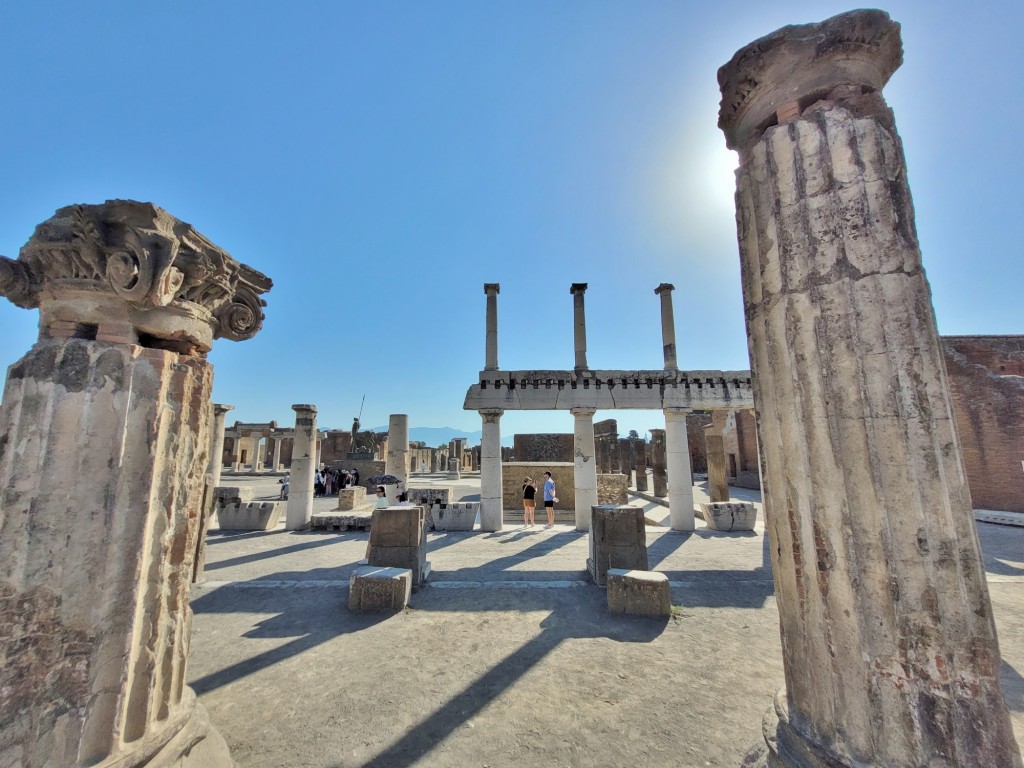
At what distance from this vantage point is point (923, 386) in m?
1.77

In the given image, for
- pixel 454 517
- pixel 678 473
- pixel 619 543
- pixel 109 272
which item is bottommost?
pixel 454 517

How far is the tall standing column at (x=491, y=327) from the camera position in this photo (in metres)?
11.4

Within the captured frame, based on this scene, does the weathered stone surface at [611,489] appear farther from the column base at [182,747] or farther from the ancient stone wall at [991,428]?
the column base at [182,747]

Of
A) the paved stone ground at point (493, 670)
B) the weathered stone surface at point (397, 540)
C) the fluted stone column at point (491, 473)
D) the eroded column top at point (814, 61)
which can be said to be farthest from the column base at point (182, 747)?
the fluted stone column at point (491, 473)

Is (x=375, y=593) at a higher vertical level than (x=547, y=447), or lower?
lower

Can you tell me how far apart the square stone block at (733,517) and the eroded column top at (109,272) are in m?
11.6

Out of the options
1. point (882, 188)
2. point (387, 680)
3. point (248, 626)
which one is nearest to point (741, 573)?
point (387, 680)

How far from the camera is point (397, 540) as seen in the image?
598 cm

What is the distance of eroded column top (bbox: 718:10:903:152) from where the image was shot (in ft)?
7.09

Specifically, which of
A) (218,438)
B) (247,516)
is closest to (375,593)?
(247,516)

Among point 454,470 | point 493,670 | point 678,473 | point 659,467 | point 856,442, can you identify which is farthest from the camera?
point 454,470

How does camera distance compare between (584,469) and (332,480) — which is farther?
(332,480)

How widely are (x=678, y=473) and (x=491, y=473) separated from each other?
15.7 ft

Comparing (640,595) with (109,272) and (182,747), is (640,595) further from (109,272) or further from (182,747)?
(109,272)
